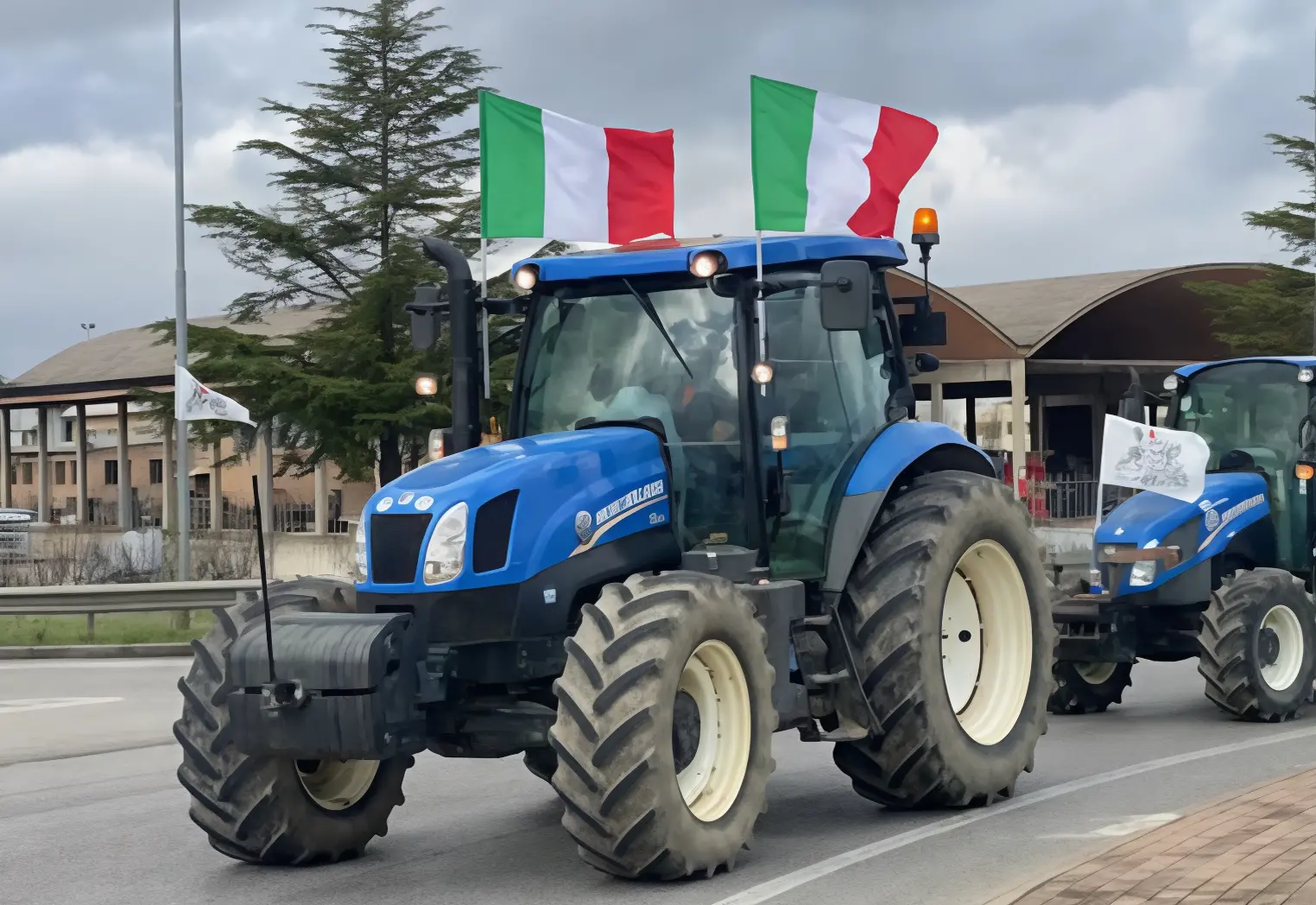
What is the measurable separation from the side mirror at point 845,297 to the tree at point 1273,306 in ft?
102

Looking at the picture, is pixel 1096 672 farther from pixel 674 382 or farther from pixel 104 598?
pixel 104 598

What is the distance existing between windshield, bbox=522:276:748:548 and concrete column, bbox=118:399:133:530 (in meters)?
30.9

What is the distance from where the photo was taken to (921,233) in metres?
9.17

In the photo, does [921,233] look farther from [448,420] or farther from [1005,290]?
[1005,290]

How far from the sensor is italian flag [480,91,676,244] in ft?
29.1

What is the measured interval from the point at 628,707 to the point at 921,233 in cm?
355

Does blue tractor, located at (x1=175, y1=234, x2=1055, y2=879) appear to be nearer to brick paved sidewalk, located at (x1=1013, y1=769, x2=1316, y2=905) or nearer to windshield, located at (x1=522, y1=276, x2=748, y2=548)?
windshield, located at (x1=522, y1=276, x2=748, y2=548)

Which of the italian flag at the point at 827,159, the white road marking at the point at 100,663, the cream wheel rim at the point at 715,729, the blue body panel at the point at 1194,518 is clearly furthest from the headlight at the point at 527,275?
the white road marking at the point at 100,663

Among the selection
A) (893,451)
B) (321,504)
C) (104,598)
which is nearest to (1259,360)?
(893,451)

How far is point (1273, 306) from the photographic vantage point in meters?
38.3

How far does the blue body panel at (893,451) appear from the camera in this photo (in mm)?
8562

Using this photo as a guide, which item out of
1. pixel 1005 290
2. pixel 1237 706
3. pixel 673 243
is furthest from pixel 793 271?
pixel 1005 290

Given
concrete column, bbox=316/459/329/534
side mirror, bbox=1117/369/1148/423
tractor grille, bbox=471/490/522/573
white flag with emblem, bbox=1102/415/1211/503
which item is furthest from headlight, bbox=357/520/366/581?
concrete column, bbox=316/459/329/534

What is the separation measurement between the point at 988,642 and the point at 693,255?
2676mm
